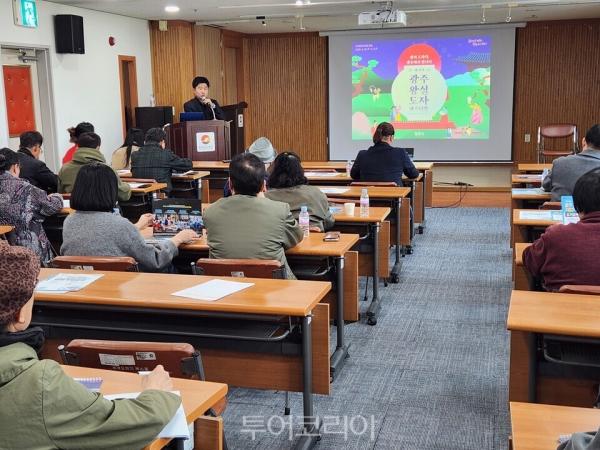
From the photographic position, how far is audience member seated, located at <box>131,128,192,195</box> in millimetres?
6926

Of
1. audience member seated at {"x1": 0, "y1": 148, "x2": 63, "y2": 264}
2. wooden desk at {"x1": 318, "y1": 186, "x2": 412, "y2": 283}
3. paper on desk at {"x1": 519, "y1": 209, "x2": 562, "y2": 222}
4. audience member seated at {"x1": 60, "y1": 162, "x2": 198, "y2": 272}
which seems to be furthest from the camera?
wooden desk at {"x1": 318, "y1": 186, "x2": 412, "y2": 283}

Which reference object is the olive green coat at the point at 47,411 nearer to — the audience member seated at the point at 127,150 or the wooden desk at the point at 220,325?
the wooden desk at the point at 220,325

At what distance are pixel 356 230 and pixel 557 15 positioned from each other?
23.9 feet

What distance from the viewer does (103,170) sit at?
134 inches

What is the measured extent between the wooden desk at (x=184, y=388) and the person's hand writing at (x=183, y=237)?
1683 millimetres

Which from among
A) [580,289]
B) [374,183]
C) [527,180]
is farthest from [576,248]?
[527,180]

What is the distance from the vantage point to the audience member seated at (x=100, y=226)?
3406 mm

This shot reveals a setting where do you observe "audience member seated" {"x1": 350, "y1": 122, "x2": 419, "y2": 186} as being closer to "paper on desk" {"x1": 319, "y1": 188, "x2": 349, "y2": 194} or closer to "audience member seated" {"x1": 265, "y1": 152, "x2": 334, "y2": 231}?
"paper on desk" {"x1": 319, "y1": 188, "x2": 349, "y2": 194}

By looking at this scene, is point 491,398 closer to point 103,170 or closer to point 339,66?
point 103,170

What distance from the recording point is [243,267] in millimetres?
3225

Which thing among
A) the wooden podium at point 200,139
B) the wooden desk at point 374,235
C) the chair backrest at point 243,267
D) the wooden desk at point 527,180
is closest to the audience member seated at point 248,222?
the chair backrest at point 243,267

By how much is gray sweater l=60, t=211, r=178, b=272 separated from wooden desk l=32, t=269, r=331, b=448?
0.42 metres

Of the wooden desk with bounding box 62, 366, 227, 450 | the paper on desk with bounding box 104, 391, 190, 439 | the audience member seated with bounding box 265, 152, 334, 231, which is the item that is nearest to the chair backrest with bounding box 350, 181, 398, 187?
the audience member seated with bounding box 265, 152, 334, 231

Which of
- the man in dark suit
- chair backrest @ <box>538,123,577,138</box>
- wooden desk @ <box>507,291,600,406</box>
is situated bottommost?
wooden desk @ <box>507,291,600,406</box>
